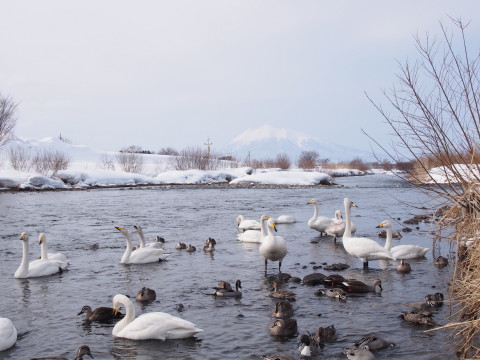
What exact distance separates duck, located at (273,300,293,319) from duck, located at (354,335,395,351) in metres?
1.73

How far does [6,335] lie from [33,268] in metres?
5.05

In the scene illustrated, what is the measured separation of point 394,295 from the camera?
1038 centimetres

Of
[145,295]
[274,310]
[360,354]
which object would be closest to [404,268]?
[274,310]

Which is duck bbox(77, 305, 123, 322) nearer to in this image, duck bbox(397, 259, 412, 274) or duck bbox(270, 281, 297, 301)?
duck bbox(270, 281, 297, 301)

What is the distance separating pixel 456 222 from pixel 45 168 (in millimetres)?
54674

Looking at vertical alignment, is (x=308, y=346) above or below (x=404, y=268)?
below

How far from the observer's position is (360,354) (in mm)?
6914

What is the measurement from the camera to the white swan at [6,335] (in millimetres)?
7600

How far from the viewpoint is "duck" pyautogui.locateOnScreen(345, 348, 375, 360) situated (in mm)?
6865

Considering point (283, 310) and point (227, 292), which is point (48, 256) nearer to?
point (227, 292)

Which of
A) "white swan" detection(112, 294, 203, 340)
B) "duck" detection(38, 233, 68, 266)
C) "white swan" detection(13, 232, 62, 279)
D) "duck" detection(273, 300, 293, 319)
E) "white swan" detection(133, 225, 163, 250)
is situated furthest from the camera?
"white swan" detection(133, 225, 163, 250)

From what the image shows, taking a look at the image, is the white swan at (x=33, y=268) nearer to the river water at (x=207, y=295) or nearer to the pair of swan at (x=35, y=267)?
the pair of swan at (x=35, y=267)

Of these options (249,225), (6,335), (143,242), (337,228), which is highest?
(337,228)

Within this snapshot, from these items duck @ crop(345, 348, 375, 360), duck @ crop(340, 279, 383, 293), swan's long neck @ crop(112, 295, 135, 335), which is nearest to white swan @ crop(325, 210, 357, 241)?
duck @ crop(340, 279, 383, 293)
